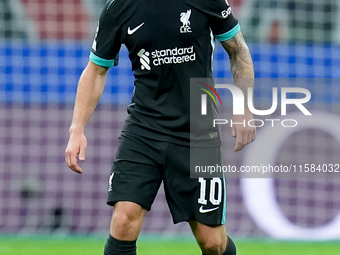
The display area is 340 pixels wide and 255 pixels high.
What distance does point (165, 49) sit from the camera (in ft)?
11.3

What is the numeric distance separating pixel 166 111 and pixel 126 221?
0.65m

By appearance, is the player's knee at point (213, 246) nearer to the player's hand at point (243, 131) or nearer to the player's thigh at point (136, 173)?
the player's thigh at point (136, 173)

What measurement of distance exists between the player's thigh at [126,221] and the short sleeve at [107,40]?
85 cm

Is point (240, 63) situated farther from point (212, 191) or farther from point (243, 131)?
point (212, 191)

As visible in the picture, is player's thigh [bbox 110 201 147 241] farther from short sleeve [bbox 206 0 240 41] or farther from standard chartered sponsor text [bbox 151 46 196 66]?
short sleeve [bbox 206 0 240 41]

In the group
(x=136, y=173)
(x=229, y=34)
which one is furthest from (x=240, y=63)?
(x=136, y=173)

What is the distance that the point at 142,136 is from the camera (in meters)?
3.50

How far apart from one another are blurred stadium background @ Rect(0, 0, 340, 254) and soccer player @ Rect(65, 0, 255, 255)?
3.83 m

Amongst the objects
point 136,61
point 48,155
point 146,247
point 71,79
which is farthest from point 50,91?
point 136,61

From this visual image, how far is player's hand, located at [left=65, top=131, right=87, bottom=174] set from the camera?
3401 mm

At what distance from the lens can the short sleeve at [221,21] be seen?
3494 millimetres

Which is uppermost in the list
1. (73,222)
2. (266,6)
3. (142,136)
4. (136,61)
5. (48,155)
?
(266,6)

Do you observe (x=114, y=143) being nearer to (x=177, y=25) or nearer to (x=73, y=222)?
(x=73, y=222)

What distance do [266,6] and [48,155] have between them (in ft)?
12.1
